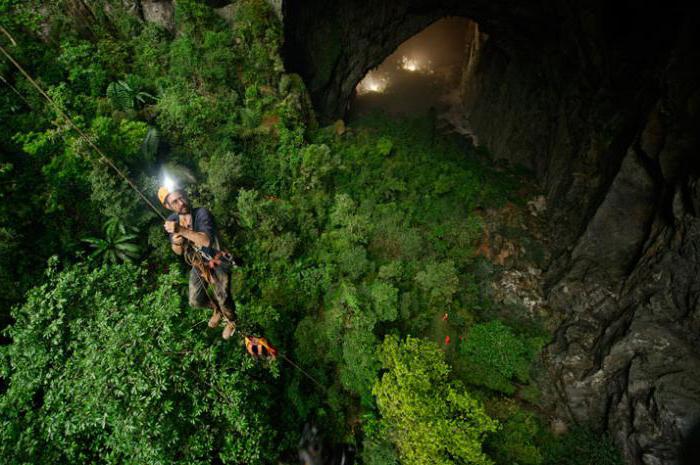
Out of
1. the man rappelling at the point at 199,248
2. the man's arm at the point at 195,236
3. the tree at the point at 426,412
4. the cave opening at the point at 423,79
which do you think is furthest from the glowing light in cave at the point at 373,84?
the man's arm at the point at 195,236

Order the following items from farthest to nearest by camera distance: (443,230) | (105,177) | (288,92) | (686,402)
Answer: (288,92)
(443,230)
(105,177)
(686,402)

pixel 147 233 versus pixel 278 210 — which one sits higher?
pixel 278 210

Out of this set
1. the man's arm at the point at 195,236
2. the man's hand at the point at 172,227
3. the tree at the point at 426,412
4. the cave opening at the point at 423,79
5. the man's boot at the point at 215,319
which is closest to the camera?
the man's hand at the point at 172,227

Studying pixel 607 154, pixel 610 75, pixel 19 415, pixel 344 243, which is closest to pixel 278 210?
pixel 344 243

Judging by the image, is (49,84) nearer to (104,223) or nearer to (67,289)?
(104,223)

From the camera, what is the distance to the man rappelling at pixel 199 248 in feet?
13.2

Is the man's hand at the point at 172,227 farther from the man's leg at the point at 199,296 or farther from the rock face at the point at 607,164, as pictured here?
the rock face at the point at 607,164

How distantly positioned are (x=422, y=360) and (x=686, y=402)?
5913mm

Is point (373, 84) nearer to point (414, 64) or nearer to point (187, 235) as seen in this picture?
point (414, 64)

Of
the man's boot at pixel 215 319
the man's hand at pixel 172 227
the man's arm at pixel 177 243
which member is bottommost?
the man's boot at pixel 215 319

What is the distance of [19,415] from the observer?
17.2 feet

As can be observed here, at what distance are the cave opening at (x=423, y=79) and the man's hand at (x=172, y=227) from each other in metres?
16.9

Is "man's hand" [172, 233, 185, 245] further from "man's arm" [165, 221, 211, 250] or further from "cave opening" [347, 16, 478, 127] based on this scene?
"cave opening" [347, 16, 478, 127]

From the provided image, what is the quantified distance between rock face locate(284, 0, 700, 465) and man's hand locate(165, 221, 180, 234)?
10.2 meters
